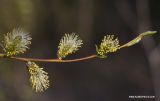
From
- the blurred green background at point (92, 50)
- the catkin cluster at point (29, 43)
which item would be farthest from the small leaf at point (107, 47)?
the blurred green background at point (92, 50)

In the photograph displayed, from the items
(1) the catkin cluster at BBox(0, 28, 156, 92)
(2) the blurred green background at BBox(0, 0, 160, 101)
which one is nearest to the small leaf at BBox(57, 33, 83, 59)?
(1) the catkin cluster at BBox(0, 28, 156, 92)

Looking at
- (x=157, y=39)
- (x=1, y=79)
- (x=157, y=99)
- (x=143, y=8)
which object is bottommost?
(x=157, y=99)

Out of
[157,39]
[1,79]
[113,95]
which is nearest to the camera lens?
[1,79]

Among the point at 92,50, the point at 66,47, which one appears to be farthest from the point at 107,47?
the point at 92,50

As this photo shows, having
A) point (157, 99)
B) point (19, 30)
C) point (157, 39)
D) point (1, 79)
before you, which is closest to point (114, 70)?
point (157, 39)

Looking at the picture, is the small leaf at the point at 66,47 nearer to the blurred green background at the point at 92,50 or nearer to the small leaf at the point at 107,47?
the small leaf at the point at 107,47

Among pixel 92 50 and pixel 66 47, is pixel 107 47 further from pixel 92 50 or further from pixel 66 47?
pixel 92 50

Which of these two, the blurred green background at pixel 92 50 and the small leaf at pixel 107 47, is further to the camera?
the blurred green background at pixel 92 50

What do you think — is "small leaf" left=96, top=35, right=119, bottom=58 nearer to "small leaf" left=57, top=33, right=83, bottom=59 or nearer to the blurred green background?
"small leaf" left=57, top=33, right=83, bottom=59

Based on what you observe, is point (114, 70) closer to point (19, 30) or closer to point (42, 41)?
point (42, 41)
